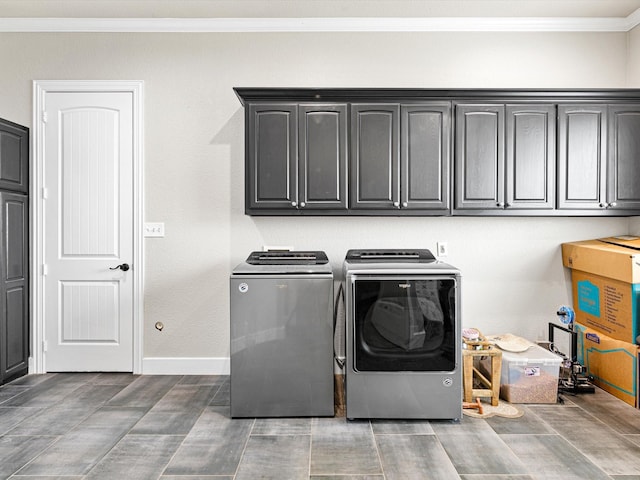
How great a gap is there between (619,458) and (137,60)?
4074 millimetres

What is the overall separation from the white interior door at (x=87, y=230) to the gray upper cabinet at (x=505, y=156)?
2.56 metres

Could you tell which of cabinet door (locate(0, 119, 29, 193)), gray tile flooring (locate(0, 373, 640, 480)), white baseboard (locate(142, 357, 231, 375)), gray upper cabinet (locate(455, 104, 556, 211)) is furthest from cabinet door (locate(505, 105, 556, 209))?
cabinet door (locate(0, 119, 29, 193))

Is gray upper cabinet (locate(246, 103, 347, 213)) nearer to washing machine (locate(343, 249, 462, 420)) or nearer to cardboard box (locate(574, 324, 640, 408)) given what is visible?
washing machine (locate(343, 249, 462, 420))

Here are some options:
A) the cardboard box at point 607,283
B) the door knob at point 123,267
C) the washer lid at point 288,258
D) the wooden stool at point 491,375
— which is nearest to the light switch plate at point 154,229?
the door knob at point 123,267

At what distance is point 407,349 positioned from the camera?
262 centimetres

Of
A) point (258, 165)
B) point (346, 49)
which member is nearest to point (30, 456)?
point (258, 165)

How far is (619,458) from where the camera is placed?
2.16 metres

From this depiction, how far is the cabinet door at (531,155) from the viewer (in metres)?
3.18

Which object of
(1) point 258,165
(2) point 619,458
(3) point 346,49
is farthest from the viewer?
(3) point 346,49

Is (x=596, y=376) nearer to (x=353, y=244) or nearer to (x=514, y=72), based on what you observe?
(x=353, y=244)

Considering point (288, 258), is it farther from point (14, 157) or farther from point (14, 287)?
point (14, 157)

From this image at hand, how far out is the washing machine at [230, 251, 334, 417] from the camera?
264 centimetres

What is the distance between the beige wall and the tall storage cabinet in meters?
0.35

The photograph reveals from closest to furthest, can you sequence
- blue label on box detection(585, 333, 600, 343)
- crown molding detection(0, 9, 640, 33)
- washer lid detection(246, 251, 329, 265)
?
washer lid detection(246, 251, 329, 265) → blue label on box detection(585, 333, 600, 343) → crown molding detection(0, 9, 640, 33)
